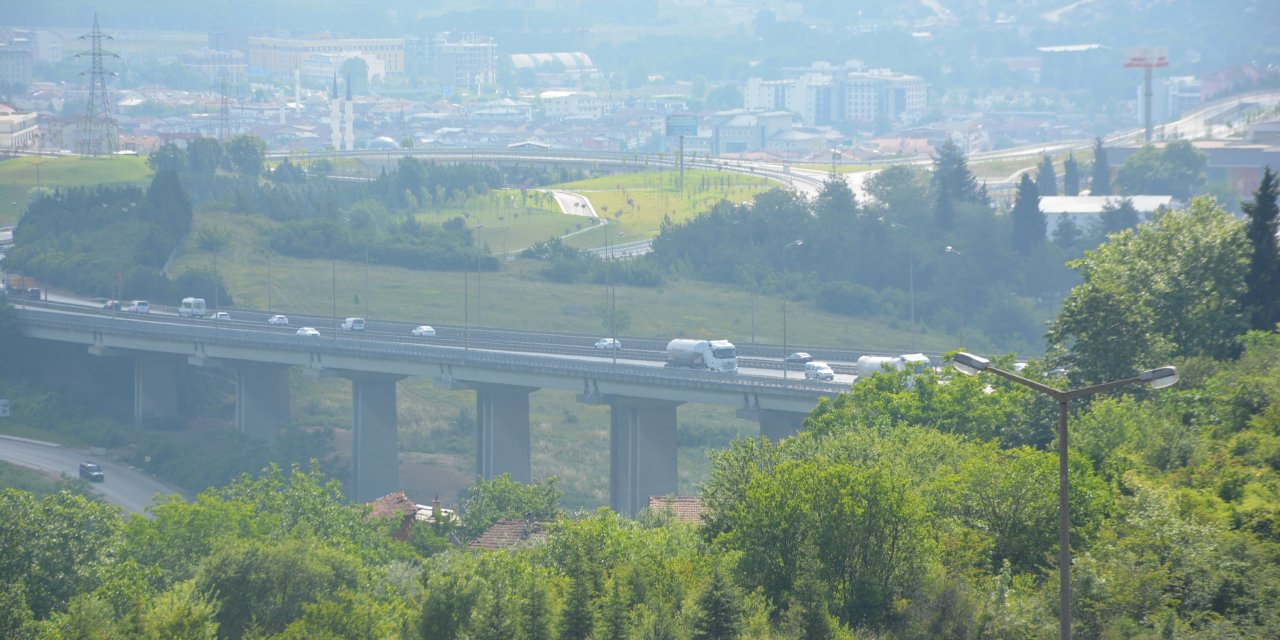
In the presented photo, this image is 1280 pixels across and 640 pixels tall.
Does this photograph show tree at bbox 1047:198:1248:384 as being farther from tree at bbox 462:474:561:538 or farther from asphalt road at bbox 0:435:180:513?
asphalt road at bbox 0:435:180:513

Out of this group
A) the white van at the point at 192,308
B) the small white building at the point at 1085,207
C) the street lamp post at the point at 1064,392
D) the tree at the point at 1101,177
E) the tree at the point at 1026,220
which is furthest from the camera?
the tree at the point at 1101,177

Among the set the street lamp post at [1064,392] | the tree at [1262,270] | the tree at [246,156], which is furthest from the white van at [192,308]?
the street lamp post at [1064,392]

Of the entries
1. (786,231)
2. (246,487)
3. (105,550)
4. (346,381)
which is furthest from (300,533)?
(786,231)

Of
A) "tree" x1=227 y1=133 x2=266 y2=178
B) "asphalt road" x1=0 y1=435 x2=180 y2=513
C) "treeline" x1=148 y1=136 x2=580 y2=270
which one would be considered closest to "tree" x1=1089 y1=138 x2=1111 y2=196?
"treeline" x1=148 y1=136 x2=580 y2=270

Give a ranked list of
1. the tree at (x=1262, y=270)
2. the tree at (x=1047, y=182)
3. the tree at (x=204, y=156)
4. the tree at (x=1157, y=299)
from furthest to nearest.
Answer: the tree at (x=204, y=156) < the tree at (x=1047, y=182) < the tree at (x=1262, y=270) < the tree at (x=1157, y=299)

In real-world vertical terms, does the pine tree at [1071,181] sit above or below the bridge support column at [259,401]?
above

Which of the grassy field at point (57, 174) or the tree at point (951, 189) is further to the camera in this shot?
the grassy field at point (57, 174)

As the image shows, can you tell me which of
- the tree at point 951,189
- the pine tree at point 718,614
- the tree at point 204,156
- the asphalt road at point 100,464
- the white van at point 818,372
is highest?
the tree at point 204,156

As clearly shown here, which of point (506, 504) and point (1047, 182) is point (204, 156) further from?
point (506, 504)

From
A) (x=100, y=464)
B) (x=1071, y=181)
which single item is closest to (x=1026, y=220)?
(x=1071, y=181)

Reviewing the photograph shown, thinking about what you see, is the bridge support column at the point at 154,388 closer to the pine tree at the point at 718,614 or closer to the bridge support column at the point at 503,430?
the bridge support column at the point at 503,430
